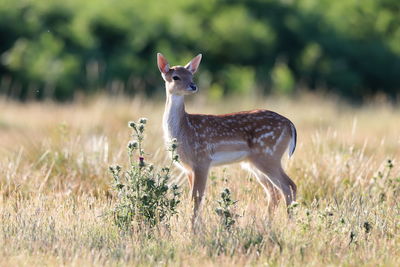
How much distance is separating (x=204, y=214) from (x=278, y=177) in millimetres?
1159

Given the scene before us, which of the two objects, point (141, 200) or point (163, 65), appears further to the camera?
point (163, 65)

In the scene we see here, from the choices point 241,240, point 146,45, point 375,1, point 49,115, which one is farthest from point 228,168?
point 375,1

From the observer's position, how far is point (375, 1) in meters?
25.3

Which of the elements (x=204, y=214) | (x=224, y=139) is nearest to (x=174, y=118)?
(x=224, y=139)

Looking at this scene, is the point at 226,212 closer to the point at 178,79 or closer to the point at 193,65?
the point at 178,79

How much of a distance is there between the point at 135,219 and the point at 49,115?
29.0ft

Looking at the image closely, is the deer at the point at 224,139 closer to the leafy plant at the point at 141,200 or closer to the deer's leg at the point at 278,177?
the deer's leg at the point at 278,177

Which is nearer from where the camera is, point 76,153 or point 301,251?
point 301,251

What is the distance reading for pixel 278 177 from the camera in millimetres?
8383

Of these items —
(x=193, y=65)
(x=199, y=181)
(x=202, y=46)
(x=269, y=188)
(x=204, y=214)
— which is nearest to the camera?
(x=204, y=214)

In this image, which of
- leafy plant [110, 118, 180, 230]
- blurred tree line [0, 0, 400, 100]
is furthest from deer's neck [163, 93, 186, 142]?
blurred tree line [0, 0, 400, 100]

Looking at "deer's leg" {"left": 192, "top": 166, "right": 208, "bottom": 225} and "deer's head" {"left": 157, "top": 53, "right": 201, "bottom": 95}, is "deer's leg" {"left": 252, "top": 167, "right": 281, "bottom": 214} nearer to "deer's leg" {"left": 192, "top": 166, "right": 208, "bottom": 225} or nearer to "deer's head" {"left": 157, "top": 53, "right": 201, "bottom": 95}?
"deer's leg" {"left": 192, "top": 166, "right": 208, "bottom": 225}

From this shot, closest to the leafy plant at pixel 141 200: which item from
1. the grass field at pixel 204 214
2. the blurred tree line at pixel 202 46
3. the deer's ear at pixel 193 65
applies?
the grass field at pixel 204 214

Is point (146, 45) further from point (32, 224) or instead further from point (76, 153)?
point (32, 224)
